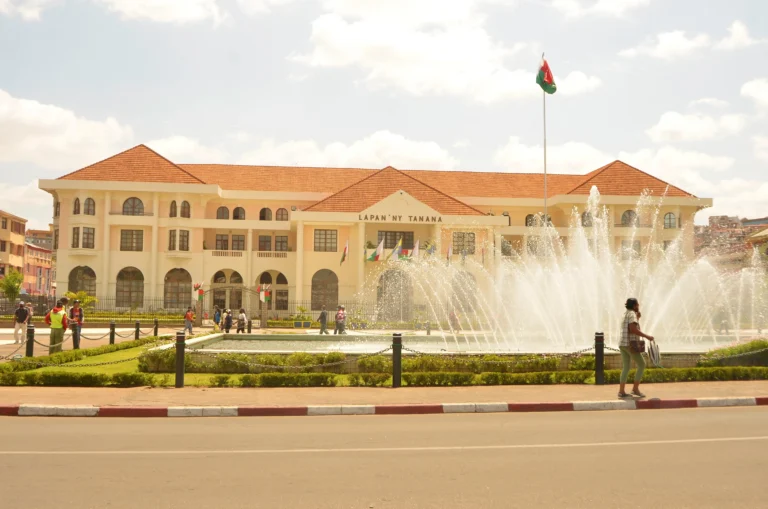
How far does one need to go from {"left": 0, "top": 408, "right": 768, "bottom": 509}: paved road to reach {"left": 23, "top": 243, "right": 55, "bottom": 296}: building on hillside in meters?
99.4

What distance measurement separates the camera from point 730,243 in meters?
76.0

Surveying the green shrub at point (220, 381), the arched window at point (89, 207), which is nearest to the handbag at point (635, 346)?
the green shrub at point (220, 381)

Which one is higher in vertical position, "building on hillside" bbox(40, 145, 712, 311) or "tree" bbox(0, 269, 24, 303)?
"building on hillside" bbox(40, 145, 712, 311)

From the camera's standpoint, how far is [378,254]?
1751 inches

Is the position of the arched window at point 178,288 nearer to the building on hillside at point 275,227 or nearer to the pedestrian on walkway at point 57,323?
the building on hillside at point 275,227

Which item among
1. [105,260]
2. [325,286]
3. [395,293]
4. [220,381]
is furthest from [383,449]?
[105,260]

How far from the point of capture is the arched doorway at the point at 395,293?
46.2 meters

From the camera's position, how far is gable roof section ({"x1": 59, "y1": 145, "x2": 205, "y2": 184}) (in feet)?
164

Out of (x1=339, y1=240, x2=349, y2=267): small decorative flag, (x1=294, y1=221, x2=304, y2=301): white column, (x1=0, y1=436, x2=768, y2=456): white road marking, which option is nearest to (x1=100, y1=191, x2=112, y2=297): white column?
(x1=294, y1=221, x2=304, y2=301): white column

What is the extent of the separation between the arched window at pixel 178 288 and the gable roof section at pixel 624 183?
95.2 ft

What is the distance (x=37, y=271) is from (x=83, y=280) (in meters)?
62.0

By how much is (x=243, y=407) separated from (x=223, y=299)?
42.6 metres

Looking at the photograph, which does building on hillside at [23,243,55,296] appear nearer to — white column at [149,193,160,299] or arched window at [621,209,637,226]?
white column at [149,193,160,299]

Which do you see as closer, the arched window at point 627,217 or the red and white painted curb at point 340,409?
the red and white painted curb at point 340,409
